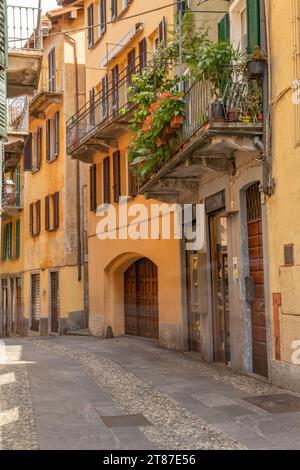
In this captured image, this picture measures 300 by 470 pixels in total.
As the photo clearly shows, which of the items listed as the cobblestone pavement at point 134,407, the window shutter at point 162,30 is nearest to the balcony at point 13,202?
the window shutter at point 162,30

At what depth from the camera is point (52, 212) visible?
26.1 metres

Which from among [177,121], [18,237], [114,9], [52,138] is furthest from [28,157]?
[177,121]

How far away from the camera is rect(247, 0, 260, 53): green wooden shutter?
10406 millimetres

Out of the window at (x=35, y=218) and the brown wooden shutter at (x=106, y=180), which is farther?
the window at (x=35, y=218)

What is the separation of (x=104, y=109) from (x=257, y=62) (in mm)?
9934

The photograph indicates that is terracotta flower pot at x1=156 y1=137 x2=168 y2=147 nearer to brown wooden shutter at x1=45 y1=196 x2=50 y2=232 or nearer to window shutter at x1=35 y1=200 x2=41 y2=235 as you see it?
brown wooden shutter at x1=45 y1=196 x2=50 y2=232

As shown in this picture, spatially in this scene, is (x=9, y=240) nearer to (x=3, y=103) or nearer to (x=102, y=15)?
Answer: (x=102, y=15)

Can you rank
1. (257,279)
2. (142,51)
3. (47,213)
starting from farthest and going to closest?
(47,213), (142,51), (257,279)

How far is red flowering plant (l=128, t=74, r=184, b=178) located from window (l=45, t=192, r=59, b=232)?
11.7 meters

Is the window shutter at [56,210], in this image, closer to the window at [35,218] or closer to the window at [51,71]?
the window at [35,218]

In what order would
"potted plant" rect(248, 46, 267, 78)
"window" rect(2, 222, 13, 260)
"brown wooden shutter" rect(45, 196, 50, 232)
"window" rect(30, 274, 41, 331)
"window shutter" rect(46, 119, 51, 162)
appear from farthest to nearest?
"window" rect(2, 222, 13, 260) < "window" rect(30, 274, 41, 331) < "window shutter" rect(46, 119, 51, 162) < "brown wooden shutter" rect(45, 196, 50, 232) < "potted plant" rect(248, 46, 267, 78)

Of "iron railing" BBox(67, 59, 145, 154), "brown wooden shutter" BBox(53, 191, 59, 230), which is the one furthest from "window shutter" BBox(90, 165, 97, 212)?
"brown wooden shutter" BBox(53, 191, 59, 230)

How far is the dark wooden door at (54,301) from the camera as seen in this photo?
25.2 m

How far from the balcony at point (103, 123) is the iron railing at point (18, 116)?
156 centimetres
